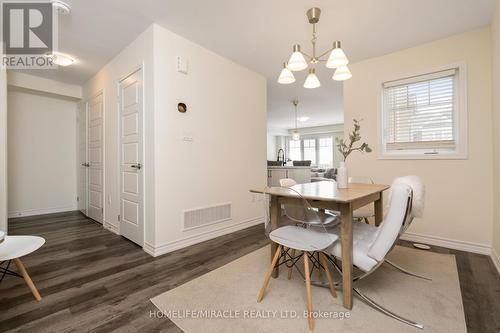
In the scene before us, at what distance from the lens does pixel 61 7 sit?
2121 millimetres

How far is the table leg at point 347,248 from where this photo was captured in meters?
1.49

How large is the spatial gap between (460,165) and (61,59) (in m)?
5.35

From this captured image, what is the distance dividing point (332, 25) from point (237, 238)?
2.78m

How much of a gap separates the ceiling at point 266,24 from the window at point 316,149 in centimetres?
673

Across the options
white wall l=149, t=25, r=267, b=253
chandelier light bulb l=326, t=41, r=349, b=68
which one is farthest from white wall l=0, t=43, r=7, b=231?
chandelier light bulb l=326, t=41, r=349, b=68

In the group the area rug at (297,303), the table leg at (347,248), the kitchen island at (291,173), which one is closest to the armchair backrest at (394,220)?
the table leg at (347,248)

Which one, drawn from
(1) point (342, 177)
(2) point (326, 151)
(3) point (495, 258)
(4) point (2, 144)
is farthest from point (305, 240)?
(2) point (326, 151)

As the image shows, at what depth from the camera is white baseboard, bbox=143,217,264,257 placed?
8.15 feet

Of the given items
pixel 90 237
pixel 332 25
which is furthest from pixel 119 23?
pixel 90 237

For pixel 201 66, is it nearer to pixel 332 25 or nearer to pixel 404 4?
pixel 332 25

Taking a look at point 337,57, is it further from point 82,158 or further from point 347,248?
point 82,158

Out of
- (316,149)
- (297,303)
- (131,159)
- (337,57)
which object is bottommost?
(297,303)

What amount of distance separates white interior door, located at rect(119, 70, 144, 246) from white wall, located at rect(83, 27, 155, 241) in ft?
0.43

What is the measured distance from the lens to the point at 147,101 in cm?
256
